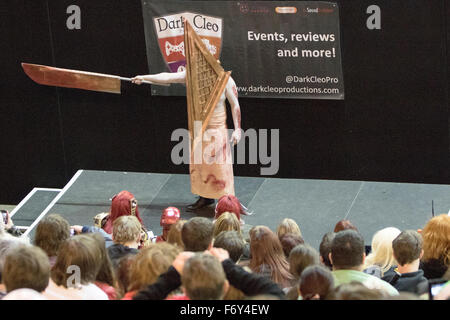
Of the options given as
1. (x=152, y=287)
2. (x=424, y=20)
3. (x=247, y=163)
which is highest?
(x=424, y=20)

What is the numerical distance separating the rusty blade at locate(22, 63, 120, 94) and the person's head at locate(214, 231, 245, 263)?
13.7 feet

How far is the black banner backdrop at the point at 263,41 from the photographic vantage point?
28.7 feet

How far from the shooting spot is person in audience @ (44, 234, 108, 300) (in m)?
4.33

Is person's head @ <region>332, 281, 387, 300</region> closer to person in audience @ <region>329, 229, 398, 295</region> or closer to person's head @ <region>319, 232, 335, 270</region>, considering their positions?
person in audience @ <region>329, 229, 398, 295</region>

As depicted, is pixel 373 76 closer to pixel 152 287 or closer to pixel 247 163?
pixel 247 163

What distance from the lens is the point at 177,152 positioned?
31.6 feet

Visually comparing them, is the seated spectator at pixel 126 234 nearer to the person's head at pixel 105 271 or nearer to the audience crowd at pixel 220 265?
the audience crowd at pixel 220 265

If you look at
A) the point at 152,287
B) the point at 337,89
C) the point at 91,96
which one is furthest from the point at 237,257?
the point at 91,96

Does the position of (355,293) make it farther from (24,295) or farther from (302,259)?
(24,295)

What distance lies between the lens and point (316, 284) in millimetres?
3822

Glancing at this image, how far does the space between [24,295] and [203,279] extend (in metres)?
0.81

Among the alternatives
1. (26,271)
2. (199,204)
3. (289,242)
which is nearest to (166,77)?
(199,204)

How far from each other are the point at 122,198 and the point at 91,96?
3152 millimetres

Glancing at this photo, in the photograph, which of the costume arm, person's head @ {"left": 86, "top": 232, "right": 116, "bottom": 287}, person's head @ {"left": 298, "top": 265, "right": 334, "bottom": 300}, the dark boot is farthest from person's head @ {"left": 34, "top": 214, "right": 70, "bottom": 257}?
the dark boot
